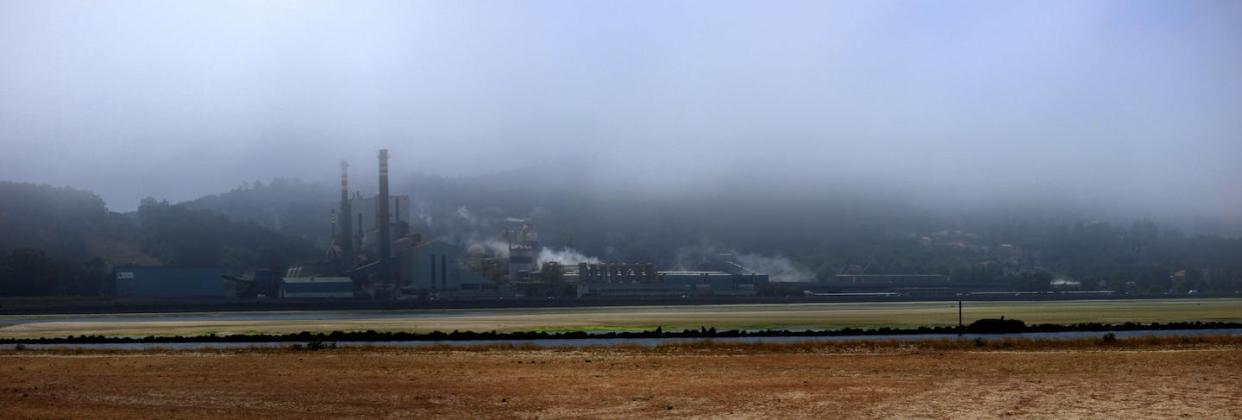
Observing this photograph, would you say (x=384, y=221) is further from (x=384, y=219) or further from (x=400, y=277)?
(x=400, y=277)

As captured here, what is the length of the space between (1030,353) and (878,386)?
15009 millimetres

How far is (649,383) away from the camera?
3369 cm

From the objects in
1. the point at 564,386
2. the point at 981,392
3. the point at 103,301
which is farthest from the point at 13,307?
the point at 981,392

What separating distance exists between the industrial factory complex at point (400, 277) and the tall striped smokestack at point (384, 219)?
0.14m

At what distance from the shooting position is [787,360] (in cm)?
4231

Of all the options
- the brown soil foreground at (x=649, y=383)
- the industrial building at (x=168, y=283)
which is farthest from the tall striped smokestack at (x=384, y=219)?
the brown soil foreground at (x=649, y=383)

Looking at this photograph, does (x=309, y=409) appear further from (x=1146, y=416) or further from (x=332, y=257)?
A: (x=332, y=257)

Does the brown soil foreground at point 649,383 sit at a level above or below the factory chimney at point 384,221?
below

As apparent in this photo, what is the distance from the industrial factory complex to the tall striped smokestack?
0.46 ft

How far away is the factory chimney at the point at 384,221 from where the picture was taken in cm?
16288

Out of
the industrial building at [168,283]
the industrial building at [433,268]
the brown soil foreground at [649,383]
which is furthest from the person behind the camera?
the industrial building at [433,268]

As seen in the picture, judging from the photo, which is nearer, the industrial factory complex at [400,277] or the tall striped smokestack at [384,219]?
the industrial factory complex at [400,277]

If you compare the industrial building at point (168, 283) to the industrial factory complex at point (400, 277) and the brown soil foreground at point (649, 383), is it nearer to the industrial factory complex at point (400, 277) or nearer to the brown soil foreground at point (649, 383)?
the industrial factory complex at point (400, 277)

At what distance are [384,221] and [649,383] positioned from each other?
137m
